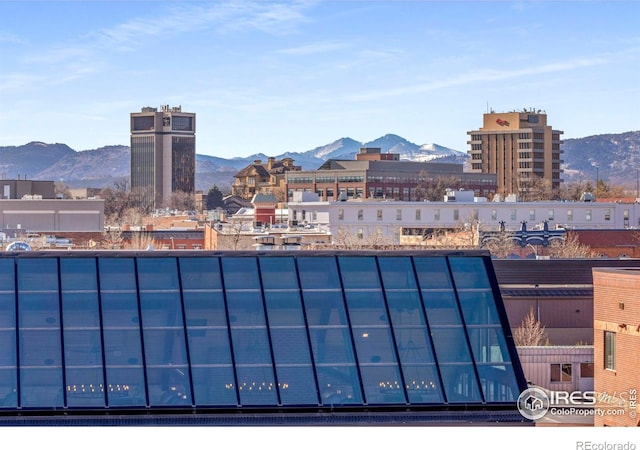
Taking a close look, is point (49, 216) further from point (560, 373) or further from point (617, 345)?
point (617, 345)

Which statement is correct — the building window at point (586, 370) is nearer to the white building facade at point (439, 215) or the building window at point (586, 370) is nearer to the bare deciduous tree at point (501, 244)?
the bare deciduous tree at point (501, 244)

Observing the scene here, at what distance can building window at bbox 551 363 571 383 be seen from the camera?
1799 inches

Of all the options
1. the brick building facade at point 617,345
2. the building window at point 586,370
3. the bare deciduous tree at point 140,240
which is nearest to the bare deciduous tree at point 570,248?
the bare deciduous tree at point 140,240

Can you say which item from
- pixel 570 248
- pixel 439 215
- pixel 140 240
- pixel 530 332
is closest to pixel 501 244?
pixel 570 248

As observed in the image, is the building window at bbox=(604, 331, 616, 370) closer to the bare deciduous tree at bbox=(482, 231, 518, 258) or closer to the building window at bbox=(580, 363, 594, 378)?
the building window at bbox=(580, 363, 594, 378)

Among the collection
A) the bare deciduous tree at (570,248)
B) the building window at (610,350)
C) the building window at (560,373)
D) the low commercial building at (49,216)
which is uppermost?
the low commercial building at (49,216)

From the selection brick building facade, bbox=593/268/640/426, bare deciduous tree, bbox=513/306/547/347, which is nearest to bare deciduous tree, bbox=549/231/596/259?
bare deciduous tree, bbox=513/306/547/347

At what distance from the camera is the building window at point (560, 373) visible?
45.7 meters

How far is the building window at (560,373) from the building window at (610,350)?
346 inches

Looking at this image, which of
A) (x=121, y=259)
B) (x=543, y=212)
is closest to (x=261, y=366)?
(x=121, y=259)

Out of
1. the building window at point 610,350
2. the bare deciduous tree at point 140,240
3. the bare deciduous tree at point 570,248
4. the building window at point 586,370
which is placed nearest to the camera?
the building window at point 610,350

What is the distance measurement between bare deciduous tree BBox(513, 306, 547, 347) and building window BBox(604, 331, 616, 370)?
590 inches

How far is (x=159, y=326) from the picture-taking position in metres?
25.0

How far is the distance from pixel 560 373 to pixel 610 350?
30.6 feet
